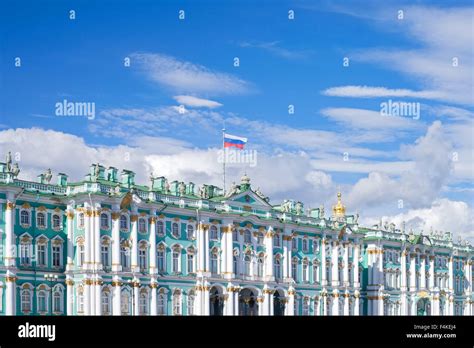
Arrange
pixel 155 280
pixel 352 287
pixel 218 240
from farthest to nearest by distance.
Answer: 1. pixel 352 287
2. pixel 218 240
3. pixel 155 280

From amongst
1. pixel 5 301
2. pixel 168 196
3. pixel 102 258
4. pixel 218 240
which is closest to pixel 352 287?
pixel 218 240

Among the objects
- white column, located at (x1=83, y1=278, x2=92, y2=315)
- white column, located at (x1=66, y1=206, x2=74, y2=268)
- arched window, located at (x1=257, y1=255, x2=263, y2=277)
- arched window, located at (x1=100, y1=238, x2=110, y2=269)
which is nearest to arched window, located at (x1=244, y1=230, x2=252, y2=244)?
arched window, located at (x1=257, y1=255, x2=263, y2=277)

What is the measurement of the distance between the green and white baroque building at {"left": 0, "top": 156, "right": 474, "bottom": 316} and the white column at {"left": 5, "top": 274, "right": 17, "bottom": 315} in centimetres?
8

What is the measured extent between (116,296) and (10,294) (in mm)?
9723

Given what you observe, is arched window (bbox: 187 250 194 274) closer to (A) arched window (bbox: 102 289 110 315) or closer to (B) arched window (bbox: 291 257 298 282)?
(A) arched window (bbox: 102 289 110 315)

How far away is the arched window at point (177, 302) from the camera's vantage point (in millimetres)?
80875

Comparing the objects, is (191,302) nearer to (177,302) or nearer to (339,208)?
(177,302)

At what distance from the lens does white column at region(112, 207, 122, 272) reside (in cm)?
7506

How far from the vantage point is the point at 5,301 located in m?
68.4

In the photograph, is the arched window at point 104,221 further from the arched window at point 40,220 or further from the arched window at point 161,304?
the arched window at point 161,304

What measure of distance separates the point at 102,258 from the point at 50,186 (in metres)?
7.40

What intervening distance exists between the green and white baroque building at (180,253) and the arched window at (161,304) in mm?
90

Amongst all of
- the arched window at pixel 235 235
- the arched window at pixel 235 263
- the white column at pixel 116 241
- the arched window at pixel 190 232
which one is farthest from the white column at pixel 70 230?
the arched window at pixel 235 263
